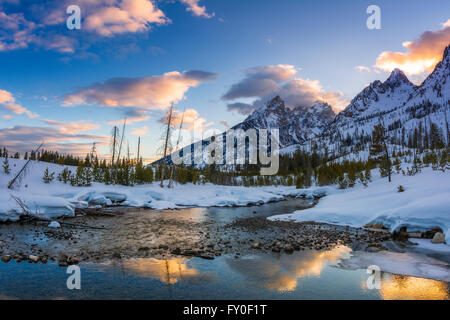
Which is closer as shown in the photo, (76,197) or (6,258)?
(6,258)

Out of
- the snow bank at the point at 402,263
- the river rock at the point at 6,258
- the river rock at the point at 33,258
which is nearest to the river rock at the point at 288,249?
the snow bank at the point at 402,263

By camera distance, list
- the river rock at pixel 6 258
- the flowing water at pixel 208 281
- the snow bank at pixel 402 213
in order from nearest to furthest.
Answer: the flowing water at pixel 208 281 < the river rock at pixel 6 258 < the snow bank at pixel 402 213

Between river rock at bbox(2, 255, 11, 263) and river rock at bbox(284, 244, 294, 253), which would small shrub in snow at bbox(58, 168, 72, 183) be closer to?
river rock at bbox(2, 255, 11, 263)

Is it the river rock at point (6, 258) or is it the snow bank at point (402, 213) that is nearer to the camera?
the river rock at point (6, 258)

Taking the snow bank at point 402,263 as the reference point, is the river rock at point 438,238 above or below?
above

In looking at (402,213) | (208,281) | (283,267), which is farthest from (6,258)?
(402,213)

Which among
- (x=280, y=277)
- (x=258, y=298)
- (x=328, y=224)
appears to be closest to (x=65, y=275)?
(x=258, y=298)

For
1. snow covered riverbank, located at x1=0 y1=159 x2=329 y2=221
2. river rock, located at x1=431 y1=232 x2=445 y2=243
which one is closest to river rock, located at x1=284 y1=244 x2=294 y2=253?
river rock, located at x1=431 y1=232 x2=445 y2=243

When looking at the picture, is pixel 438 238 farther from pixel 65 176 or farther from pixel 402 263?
pixel 65 176

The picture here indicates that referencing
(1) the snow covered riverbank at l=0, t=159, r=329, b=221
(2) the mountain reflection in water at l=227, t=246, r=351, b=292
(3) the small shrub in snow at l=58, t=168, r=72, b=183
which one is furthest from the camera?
(3) the small shrub in snow at l=58, t=168, r=72, b=183

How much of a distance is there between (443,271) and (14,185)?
147 ft

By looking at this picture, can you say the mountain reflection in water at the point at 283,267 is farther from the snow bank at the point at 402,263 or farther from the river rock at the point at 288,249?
the snow bank at the point at 402,263

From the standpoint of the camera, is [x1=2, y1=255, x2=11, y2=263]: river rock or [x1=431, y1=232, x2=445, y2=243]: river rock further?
[x1=431, y1=232, x2=445, y2=243]: river rock
